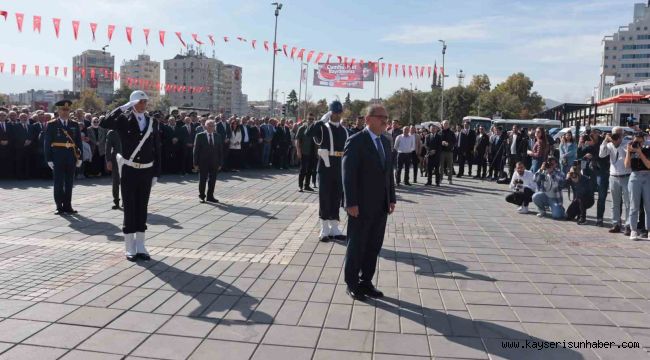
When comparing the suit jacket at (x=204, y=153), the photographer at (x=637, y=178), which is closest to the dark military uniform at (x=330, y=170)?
the suit jacket at (x=204, y=153)

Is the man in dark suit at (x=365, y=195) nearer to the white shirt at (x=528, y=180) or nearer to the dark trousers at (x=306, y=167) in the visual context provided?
the white shirt at (x=528, y=180)

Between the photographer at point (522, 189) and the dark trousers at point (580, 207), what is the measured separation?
1.03 metres

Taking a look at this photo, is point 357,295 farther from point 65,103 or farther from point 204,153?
point 204,153

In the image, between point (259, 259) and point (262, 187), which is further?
point (262, 187)

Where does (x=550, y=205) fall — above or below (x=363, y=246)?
below

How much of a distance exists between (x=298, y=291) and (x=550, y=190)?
7625 mm

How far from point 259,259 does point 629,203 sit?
6.53 m

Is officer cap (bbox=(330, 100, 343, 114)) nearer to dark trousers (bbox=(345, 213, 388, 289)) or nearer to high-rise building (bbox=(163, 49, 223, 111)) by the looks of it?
dark trousers (bbox=(345, 213, 388, 289))

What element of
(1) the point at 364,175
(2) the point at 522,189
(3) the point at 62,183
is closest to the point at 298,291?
(1) the point at 364,175

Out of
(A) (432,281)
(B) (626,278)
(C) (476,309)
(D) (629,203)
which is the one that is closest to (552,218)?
(D) (629,203)

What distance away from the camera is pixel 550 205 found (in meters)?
11.4

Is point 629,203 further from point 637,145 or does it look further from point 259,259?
point 259,259

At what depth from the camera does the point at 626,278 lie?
6.54 meters

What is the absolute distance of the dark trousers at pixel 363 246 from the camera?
5461 millimetres
